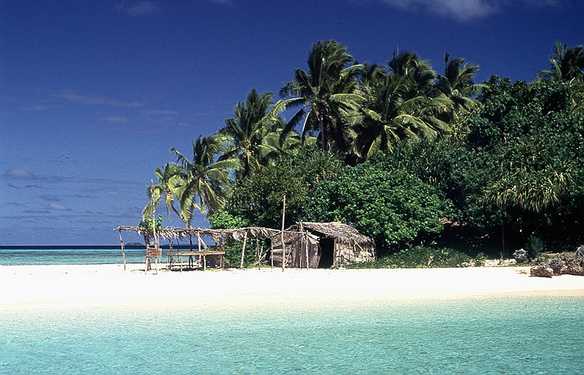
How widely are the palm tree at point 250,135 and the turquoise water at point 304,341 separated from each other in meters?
20.2

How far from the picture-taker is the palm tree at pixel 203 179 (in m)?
32.1

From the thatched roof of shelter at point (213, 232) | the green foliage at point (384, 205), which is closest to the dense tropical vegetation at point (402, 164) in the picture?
the green foliage at point (384, 205)

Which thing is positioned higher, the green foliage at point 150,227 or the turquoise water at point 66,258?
the green foliage at point 150,227

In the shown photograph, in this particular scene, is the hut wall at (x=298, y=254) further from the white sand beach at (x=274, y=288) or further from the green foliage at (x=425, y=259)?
the white sand beach at (x=274, y=288)

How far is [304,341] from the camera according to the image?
11.2m

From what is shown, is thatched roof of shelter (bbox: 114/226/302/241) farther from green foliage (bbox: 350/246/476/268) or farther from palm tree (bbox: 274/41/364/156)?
palm tree (bbox: 274/41/364/156)

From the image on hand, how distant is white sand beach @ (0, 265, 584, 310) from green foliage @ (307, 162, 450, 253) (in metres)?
3.64

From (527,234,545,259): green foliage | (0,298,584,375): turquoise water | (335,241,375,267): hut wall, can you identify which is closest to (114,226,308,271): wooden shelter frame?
(335,241,375,267): hut wall

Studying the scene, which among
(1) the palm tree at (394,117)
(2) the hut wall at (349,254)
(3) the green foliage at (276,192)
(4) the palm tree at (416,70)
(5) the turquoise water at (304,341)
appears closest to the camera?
(5) the turquoise water at (304,341)

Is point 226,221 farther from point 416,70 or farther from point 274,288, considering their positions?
point 416,70

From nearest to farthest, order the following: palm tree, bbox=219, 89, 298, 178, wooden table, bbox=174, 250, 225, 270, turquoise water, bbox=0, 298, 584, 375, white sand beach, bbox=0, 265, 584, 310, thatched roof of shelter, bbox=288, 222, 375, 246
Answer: turquoise water, bbox=0, 298, 584, 375, white sand beach, bbox=0, 265, 584, 310, wooden table, bbox=174, 250, 225, 270, thatched roof of shelter, bbox=288, 222, 375, 246, palm tree, bbox=219, 89, 298, 178

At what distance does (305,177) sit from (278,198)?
2.63 m

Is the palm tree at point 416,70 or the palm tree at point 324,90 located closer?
the palm tree at point 324,90

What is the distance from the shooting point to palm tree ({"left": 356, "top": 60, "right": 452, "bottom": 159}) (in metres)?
32.4
